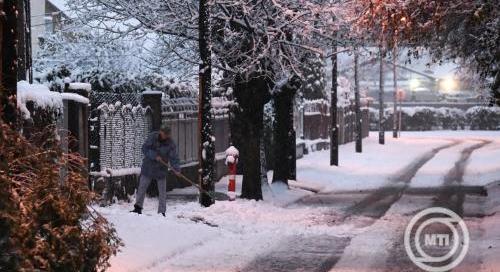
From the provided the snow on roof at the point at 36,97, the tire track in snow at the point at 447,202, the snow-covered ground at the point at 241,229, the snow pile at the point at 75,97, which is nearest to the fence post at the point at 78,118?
the snow pile at the point at 75,97

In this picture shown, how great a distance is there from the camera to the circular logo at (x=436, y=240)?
10.2m

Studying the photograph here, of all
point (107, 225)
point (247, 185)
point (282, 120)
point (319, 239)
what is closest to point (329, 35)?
point (282, 120)

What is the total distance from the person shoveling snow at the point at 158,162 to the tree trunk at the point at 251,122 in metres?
2.68

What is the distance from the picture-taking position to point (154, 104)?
17.8m

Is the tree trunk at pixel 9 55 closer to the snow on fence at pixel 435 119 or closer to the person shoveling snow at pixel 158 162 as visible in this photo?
the person shoveling snow at pixel 158 162

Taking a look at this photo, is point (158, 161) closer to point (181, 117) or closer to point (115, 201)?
point (115, 201)

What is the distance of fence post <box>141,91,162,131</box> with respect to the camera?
17.7m

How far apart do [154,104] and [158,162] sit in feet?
12.4

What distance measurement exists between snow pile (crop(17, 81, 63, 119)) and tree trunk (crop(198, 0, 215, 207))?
261 centimetres

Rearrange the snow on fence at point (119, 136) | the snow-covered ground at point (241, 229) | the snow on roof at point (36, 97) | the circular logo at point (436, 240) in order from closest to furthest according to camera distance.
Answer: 1. the snow-covered ground at point (241, 229)
2. the circular logo at point (436, 240)
3. the snow on roof at point (36, 97)
4. the snow on fence at point (119, 136)

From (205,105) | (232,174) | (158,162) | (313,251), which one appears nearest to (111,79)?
(232,174)

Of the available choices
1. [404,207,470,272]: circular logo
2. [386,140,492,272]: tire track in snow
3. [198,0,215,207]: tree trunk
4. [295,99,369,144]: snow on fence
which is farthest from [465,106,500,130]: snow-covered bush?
[198,0,215,207]: tree trunk

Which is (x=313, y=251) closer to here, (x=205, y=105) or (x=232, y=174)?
(x=205, y=105)

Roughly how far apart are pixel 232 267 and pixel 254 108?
7294 mm
